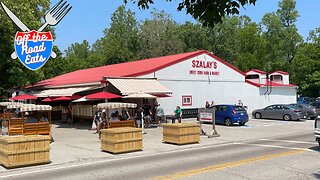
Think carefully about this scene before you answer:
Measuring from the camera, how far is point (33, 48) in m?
24.0

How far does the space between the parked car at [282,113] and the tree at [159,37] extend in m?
32.1

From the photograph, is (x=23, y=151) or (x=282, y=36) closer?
(x=23, y=151)

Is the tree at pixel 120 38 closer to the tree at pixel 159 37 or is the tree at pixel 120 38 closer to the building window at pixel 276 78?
the tree at pixel 159 37

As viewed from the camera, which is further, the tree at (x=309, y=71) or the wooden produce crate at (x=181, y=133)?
the tree at (x=309, y=71)

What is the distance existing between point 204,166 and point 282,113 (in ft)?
69.8

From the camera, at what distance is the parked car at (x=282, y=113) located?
29.9 m

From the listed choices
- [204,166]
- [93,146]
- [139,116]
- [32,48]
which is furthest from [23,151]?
[32,48]

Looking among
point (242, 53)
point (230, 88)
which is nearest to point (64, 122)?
point (230, 88)

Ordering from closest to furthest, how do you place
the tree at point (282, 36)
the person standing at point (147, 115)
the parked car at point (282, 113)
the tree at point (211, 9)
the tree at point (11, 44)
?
the tree at point (211, 9)
the person standing at point (147, 115)
the parked car at point (282, 113)
the tree at point (11, 44)
the tree at point (282, 36)

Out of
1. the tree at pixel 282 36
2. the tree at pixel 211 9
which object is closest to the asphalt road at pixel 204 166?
the tree at pixel 211 9

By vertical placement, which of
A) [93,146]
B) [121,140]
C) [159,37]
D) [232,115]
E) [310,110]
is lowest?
[93,146]

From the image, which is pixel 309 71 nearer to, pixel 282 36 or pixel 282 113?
pixel 282 36

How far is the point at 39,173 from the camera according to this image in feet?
36.3

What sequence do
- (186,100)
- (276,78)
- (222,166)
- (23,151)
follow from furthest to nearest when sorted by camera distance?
(276,78)
(186,100)
(23,151)
(222,166)
